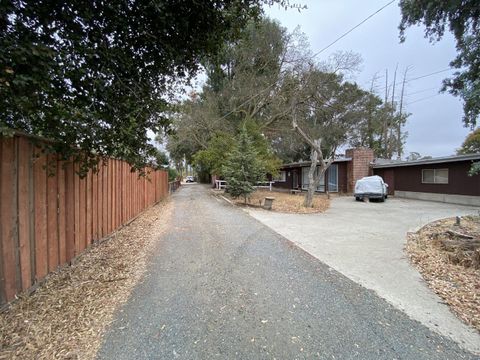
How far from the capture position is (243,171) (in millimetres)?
12570

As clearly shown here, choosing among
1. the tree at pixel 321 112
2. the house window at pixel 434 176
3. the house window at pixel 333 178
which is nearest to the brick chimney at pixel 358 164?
the house window at pixel 333 178

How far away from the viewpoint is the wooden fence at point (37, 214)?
8.55 ft

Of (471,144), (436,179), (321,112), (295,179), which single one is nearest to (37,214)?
(436,179)

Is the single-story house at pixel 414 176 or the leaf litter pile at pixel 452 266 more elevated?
the single-story house at pixel 414 176

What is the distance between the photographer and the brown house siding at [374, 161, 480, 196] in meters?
12.7

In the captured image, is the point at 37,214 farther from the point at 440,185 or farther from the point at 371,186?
the point at 440,185

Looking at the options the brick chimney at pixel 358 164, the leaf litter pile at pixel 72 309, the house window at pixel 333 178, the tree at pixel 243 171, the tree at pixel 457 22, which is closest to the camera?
the leaf litter pile at pixel 72 309

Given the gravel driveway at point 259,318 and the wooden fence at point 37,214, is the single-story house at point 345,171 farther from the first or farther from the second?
the wooden fence at point 37,214

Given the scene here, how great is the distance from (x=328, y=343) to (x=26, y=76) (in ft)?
11.3

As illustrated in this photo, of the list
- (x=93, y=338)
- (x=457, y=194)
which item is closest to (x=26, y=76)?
(x=93, y=338)

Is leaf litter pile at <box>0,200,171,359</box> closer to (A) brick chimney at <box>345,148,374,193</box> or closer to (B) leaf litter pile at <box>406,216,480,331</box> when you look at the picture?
(B) leaf litter pile at <box>406,216,480,331</box>

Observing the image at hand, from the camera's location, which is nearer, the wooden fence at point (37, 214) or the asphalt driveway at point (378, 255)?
the wooden fence at point (37, 214)

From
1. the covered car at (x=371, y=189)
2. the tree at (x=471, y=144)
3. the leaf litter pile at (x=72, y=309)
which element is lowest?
the leaf litter pile at (x=72, y=309)

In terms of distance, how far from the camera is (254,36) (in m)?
17.8
